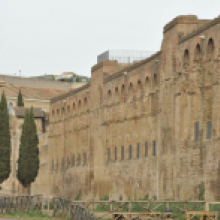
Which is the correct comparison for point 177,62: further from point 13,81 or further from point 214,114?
point 13,81

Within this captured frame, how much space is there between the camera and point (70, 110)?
209 feet

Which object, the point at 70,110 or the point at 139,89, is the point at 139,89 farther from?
the point at 70,110

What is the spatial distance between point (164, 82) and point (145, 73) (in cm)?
425

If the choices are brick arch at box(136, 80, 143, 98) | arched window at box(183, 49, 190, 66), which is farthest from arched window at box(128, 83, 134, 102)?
arched window at box(183, 49, 190, 66)

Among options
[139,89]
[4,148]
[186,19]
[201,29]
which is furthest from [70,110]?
[201,29]

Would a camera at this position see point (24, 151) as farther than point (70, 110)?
No

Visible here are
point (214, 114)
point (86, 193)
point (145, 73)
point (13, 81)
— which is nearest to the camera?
point (214, 114)

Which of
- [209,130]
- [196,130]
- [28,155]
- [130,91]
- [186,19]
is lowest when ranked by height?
[209,130]

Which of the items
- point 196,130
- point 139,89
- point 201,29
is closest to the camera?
point 201,29

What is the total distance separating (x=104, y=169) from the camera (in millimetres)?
52938

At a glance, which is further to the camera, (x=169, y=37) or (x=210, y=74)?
(x=169, y=37)

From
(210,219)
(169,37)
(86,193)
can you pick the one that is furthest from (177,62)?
(86,193)

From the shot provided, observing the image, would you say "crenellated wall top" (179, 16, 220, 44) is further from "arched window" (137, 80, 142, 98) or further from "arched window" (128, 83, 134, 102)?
"arched window" (128, 83, 134, 102)

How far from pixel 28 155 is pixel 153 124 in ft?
63.5
